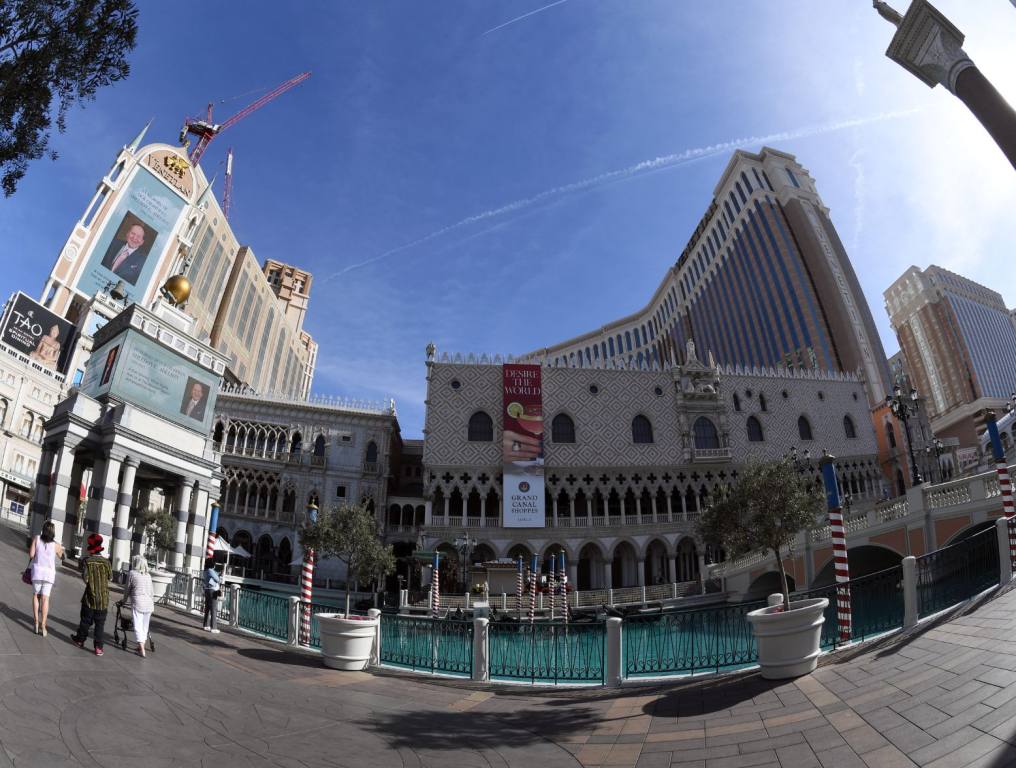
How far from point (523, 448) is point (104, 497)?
900 inches

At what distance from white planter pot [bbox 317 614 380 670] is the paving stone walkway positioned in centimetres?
149

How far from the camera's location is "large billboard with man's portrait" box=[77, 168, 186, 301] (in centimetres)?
5209

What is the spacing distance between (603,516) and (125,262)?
159 feet

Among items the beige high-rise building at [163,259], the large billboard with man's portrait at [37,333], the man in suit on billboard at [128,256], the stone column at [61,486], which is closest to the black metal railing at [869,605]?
Result: the stone column at [61,486]

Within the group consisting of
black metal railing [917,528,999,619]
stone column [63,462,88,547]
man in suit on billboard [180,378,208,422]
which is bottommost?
black metal railing [917,528,999,619]

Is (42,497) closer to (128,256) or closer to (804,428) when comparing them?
(128,256)

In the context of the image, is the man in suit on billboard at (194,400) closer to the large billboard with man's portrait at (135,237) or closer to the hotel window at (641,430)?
the hotel window at (641,430)

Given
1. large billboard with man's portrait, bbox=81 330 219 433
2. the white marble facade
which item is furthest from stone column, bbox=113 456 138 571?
the white marble facade

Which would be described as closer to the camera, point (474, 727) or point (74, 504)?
point (474, 727)

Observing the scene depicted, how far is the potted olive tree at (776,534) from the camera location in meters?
7.93

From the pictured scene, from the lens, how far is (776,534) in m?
13.9

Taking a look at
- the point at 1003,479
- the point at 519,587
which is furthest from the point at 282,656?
the point at 519,587

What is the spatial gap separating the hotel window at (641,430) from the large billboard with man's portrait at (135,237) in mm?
46475

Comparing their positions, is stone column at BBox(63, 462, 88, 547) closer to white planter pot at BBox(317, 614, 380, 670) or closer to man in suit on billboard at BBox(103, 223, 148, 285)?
white planter pot at BBox(317, 614, 380, 670)
